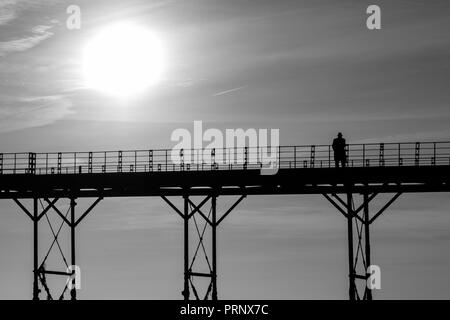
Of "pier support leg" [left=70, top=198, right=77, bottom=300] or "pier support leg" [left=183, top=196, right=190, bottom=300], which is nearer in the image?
"pier support leg" [left=183, top=196, right=190, bottom=300]

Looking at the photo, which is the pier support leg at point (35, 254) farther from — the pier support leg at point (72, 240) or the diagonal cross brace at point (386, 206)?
the diagonal cross brace at point (386, 206)

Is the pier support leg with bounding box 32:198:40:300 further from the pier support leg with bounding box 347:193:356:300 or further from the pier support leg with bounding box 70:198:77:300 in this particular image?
the pier support leg with bounding box 347:193:356:300

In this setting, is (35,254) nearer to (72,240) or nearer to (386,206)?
(72,240)

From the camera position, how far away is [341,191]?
51812mm

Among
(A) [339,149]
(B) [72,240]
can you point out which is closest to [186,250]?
(B) [72,240]

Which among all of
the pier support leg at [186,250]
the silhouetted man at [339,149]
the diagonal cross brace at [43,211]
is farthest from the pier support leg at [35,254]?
the silhouetted man at [339,149]


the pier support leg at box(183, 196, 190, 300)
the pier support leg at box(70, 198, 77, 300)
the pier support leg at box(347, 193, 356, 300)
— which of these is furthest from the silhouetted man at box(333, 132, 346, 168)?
the pier support leg at box(70, 198, 77, 300)

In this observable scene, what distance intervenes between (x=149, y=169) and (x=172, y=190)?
1.65 metres
